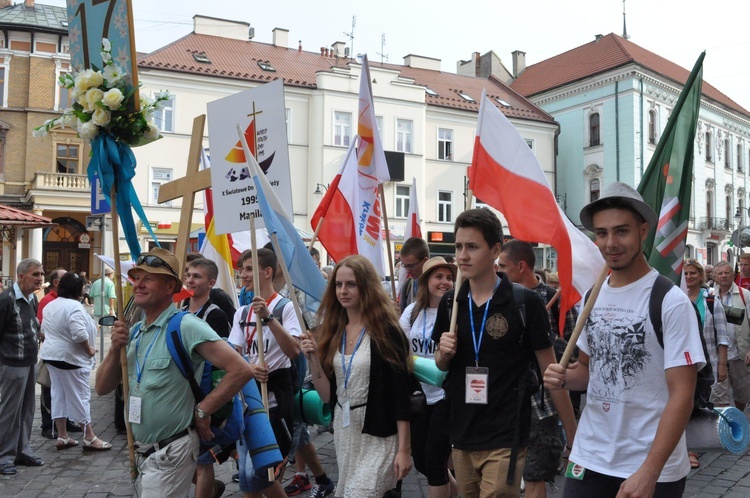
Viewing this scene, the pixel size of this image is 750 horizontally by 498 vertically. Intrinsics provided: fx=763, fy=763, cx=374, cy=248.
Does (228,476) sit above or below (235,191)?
below

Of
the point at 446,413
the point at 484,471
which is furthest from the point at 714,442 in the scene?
the point at 446,413

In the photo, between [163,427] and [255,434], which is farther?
[255,434]

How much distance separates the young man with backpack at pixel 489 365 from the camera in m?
3.75

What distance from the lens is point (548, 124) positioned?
42.2m

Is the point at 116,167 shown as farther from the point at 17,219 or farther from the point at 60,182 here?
the point at 60,182

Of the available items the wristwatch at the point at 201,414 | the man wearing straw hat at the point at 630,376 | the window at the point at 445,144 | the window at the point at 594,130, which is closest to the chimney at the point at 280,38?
the window at the point at 445,144

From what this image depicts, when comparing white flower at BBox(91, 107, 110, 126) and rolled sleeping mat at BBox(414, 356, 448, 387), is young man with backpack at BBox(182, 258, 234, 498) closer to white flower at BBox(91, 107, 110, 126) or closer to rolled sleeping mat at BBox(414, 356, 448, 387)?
rolled sleeping mat at BBox(414, 356, 448, 387)

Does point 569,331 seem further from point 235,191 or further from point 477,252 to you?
point 235,191

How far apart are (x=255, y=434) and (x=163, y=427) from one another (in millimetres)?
798

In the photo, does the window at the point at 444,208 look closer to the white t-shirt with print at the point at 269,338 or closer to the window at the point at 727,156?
the window at the point at 727,156

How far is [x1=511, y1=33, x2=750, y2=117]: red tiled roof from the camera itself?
43.9 metres

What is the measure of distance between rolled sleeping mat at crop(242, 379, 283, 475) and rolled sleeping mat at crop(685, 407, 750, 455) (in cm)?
→ 228

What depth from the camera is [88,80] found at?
415 cm

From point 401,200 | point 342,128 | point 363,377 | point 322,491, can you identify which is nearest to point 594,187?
point 401,200
